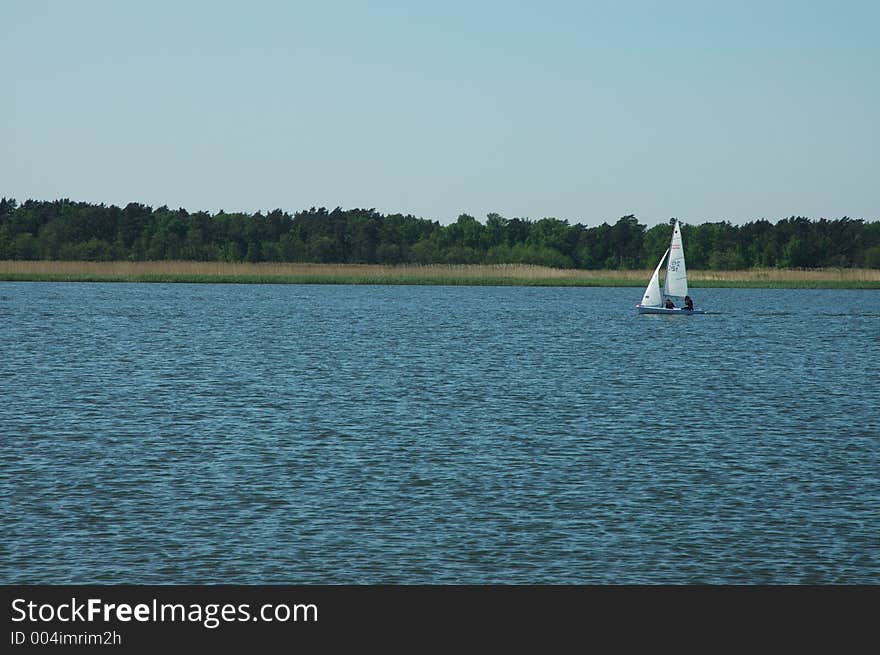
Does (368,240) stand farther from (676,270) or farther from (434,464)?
(434,464)

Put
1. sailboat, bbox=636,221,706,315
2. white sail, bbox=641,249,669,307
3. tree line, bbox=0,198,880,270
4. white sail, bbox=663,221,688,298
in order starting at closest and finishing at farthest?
sailboat, bbox=636,221,706,315, white sail, bbox=641,249,669,307, white sail, bbox=663,221,688,298, tree line, bbox=0,198,880,270

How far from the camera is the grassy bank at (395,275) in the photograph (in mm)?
109375

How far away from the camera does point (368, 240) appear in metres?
173

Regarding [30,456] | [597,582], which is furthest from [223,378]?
[597,582]

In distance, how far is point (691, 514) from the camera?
65.0 ft

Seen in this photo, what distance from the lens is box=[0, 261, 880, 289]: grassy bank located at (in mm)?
109375

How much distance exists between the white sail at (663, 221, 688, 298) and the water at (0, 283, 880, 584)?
2246 centimetres

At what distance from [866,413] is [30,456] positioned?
20677 mm

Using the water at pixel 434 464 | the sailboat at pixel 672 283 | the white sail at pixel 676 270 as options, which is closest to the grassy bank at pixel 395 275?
the white sail at pixel 676 270

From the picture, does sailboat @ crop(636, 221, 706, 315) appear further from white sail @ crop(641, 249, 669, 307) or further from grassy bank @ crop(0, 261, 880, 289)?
grassy bank @ crop(0, 261, 880, 289)
